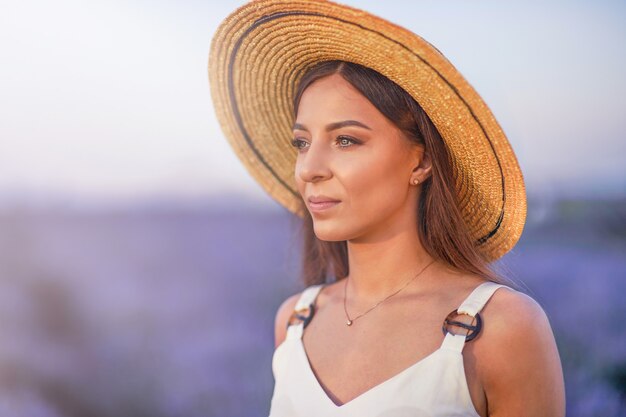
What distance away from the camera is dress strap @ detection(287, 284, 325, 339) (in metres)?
2.29

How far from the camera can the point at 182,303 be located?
390 centimetres

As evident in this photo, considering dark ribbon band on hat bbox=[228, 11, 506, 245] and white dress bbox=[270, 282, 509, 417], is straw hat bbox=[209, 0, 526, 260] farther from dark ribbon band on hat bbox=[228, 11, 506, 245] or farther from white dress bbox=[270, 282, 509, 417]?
white dress bbox=[270, 282, 509, 417]

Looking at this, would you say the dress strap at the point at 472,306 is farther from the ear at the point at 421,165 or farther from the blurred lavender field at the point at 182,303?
the blurred lavender field at the point at 182,303

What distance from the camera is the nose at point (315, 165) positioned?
6.37 ft

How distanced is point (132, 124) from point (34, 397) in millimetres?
1535

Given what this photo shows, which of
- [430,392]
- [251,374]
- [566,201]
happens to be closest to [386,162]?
[430,392]

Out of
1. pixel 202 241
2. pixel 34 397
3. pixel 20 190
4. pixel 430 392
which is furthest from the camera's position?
pixel 202 241

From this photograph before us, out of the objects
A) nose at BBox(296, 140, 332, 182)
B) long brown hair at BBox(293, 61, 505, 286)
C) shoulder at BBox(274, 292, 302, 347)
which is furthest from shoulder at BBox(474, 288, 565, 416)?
shoulder at BBox(274, 292, 302, 347)

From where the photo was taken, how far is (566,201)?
3340 millimetres

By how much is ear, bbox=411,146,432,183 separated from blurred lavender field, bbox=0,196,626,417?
1.26m

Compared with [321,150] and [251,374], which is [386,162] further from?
[251,374]

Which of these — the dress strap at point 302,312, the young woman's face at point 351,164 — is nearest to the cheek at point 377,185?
the young woman's face at point 351,164

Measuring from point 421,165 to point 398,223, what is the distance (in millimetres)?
188

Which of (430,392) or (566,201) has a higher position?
(566,201)
